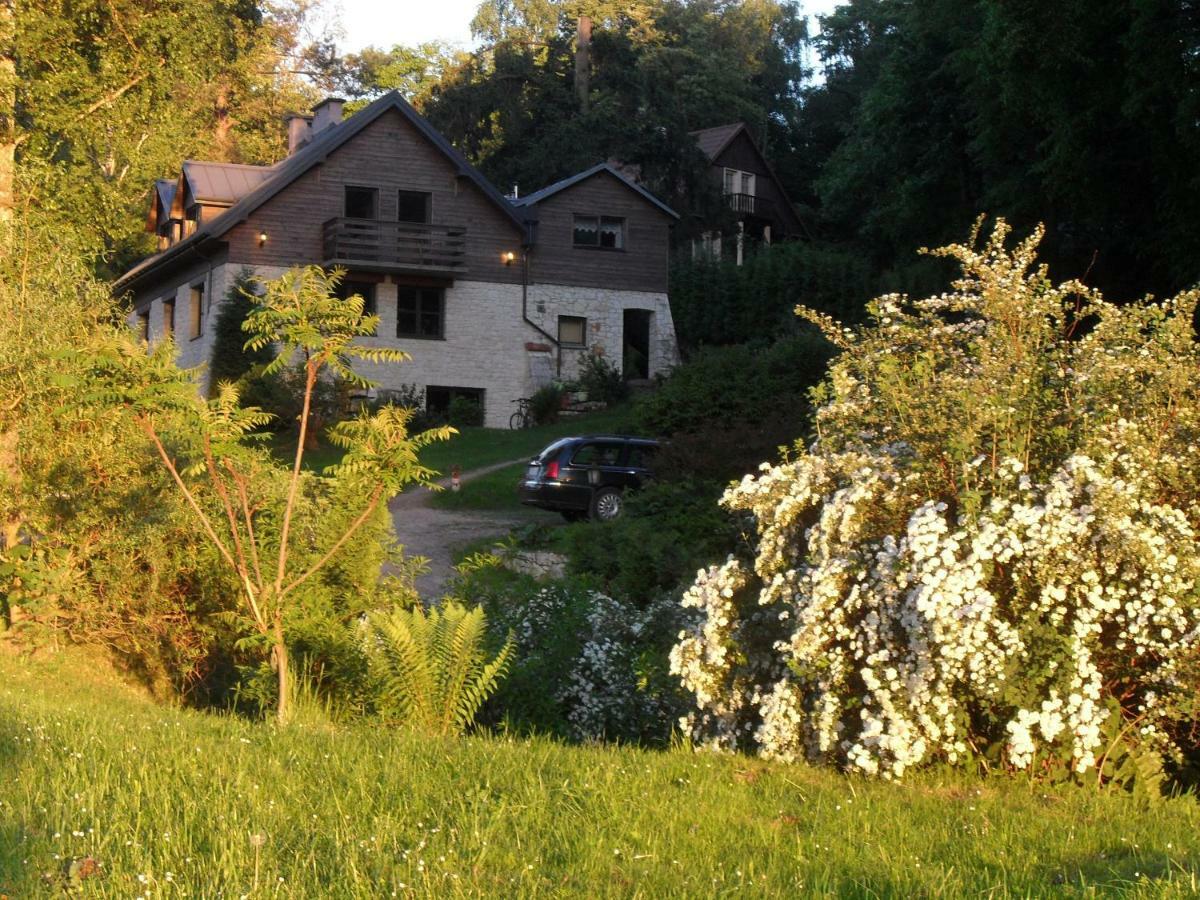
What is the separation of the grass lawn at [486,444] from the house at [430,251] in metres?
3.07

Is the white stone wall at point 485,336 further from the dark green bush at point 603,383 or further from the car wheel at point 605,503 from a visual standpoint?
the car wheel at point 605,503

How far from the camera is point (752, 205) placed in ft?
199

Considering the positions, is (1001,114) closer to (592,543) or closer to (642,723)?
(592,543)

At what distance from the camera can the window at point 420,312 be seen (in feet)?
134

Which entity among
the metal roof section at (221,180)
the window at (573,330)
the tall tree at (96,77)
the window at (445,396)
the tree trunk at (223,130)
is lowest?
the window at (445,396)

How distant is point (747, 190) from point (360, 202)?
24139 mm

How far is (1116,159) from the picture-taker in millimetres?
28953

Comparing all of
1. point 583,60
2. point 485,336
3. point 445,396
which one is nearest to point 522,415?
point 445,396

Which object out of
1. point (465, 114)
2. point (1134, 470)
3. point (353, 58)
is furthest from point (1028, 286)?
point (353, 58)

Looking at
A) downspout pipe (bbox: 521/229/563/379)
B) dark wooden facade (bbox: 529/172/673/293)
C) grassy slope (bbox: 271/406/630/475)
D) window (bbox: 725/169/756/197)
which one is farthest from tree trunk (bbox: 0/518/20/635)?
window (bbox: 725/169/756/197)

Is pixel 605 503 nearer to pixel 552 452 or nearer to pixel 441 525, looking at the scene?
pixel 552 452

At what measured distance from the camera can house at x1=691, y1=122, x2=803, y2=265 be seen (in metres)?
57.0

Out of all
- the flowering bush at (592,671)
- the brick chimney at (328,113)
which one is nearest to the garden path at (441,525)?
the flowering bush at (592,671)

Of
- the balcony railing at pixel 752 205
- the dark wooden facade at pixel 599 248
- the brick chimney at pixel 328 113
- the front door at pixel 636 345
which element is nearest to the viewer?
the dark wooden facade at pixel 599 248
